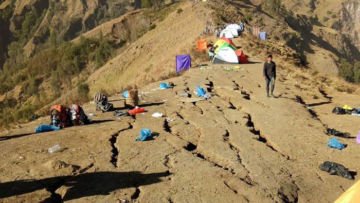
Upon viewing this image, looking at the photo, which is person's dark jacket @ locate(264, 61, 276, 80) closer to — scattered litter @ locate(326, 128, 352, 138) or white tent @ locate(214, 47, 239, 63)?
scattered litter @ locate(326, 128, 352, 138)

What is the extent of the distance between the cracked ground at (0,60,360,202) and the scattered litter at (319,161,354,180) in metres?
0.18

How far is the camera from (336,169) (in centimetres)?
1033

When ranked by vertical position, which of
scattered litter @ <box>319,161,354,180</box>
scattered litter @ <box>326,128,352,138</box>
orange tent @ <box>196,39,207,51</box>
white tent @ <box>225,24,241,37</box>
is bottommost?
scattered litter @ <box>326,128,352,138</box>

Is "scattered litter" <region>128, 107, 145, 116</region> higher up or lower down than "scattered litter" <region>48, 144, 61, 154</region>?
lower down

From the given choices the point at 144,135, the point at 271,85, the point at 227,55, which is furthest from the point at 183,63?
the point at 144,135

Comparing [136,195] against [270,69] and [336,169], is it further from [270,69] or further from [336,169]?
[270,69]

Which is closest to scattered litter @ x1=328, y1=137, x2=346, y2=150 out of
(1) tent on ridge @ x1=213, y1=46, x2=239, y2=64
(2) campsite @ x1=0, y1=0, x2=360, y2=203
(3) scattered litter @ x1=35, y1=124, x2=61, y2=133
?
(2) campsite @ x1=0, y1=0, x2=360, y2=203

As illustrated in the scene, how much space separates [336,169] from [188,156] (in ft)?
10.5

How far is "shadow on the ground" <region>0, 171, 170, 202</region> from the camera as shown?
8250 mm

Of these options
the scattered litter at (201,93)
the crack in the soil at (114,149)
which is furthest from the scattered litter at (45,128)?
the scattered litter at (201,93)

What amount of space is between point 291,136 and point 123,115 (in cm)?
502

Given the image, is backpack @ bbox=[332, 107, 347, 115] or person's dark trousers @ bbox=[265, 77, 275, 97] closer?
backpack @ bbox=[332, 107, 347, 115]

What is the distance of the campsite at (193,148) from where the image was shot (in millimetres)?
8633

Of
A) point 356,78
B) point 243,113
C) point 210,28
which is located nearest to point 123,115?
point 243,113
